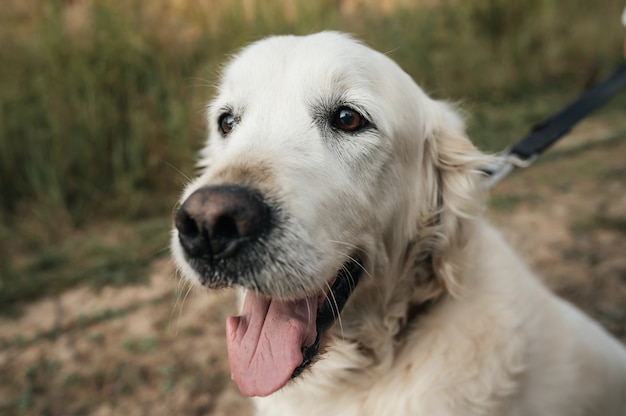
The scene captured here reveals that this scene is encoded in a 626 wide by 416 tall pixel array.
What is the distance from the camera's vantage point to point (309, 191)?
5.57 ft

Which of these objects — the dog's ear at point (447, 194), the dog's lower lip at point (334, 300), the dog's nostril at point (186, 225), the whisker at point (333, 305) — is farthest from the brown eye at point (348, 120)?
the dog's nostril at point (186, 225)

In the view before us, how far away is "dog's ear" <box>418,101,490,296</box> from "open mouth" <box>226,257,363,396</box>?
344mm

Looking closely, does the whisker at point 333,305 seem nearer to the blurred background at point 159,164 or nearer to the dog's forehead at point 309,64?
the dog's forehead at point 309,64

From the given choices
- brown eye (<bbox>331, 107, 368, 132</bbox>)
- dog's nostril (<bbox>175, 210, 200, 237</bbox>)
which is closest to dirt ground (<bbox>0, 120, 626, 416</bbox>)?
dog's nostril (<bbox>175, 210, 200, 237</bbox>)

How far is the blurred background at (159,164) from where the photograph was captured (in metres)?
3.22

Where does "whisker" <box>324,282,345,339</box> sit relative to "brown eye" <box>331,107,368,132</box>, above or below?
below

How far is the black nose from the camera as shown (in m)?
1.48

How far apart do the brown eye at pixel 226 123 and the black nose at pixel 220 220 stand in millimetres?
650

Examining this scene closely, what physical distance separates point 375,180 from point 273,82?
19.9 inches

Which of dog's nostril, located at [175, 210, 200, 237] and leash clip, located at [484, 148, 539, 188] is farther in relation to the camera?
leash clip, located at [484, 148, 539, 188]

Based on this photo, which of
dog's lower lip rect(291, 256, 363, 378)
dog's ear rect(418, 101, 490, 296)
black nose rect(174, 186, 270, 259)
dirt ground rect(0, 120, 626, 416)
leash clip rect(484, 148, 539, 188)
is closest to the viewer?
black nose rect(174, 186, 270, 259)

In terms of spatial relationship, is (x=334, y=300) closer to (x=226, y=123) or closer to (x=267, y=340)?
(x=267, y=340)

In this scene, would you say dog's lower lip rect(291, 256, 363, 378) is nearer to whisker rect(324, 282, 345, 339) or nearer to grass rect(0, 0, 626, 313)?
whisker rect(324, 282, 345, 339)

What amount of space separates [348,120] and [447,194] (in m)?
0.49
